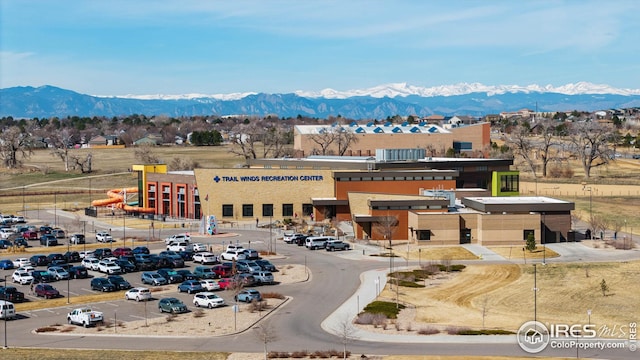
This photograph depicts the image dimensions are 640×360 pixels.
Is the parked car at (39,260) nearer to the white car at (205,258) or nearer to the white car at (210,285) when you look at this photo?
the white car at (205,258)

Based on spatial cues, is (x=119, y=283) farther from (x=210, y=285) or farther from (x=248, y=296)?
(x=248, y=296)

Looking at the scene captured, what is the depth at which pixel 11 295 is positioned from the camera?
61.5 meters

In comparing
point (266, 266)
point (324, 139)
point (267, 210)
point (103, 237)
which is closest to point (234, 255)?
point (266, 266)

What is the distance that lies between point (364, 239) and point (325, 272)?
20504mm

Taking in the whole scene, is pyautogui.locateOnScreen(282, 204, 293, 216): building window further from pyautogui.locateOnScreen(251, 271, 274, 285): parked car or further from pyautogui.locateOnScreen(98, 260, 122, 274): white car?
pyautogui.locateOnScreen(251, 271, 274, 285): parked car

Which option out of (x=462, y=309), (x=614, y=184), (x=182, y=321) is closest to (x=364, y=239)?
(x=462, y=309)

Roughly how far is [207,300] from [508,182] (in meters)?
69.2

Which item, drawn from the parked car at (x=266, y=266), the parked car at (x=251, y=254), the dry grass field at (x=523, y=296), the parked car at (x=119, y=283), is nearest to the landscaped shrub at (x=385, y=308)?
the dry grass field at (x=523, y=296)

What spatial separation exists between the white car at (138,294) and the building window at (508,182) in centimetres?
6845

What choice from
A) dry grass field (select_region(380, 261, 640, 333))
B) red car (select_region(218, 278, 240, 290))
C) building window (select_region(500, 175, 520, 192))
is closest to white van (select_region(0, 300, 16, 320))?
red car (select_region(218, 278, 240, 290))

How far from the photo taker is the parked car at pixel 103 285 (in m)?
65.0

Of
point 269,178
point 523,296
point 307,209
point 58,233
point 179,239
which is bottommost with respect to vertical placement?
point 523,296

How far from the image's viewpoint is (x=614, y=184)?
474 feet

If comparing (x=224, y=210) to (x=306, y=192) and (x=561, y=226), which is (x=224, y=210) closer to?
(x=306, y=192)
